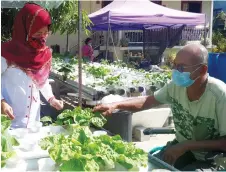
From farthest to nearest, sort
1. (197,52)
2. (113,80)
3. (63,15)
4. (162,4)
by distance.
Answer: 1. (162,4)
2. (63,15)
3. (113,80)
4. (197,52)

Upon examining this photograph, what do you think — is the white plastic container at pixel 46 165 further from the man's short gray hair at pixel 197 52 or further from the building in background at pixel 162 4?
the building in background at pixel 162 4

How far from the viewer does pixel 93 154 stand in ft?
5.41

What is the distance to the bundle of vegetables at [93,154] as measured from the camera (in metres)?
1.57

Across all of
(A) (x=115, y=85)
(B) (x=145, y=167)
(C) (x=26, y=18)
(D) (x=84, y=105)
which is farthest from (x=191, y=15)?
(B) (x=145, y=167)

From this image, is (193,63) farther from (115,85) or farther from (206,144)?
(115,85)

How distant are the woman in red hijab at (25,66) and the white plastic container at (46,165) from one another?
83 centimetres

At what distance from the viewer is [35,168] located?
69.8 inches

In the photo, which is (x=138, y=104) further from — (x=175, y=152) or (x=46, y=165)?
(x=46, y=165)

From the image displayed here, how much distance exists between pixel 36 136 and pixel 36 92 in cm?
55

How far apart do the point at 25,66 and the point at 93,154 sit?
1.14 meters

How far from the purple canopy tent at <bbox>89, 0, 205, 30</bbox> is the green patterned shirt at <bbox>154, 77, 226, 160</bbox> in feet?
25.8

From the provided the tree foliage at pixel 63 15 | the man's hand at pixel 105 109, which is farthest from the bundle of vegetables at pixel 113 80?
the tree foliage at pixel 63 15

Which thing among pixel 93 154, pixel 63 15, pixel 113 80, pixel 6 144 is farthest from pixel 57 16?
pixel 93 154

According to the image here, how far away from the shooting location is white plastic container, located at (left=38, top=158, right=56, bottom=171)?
1.69 meters
